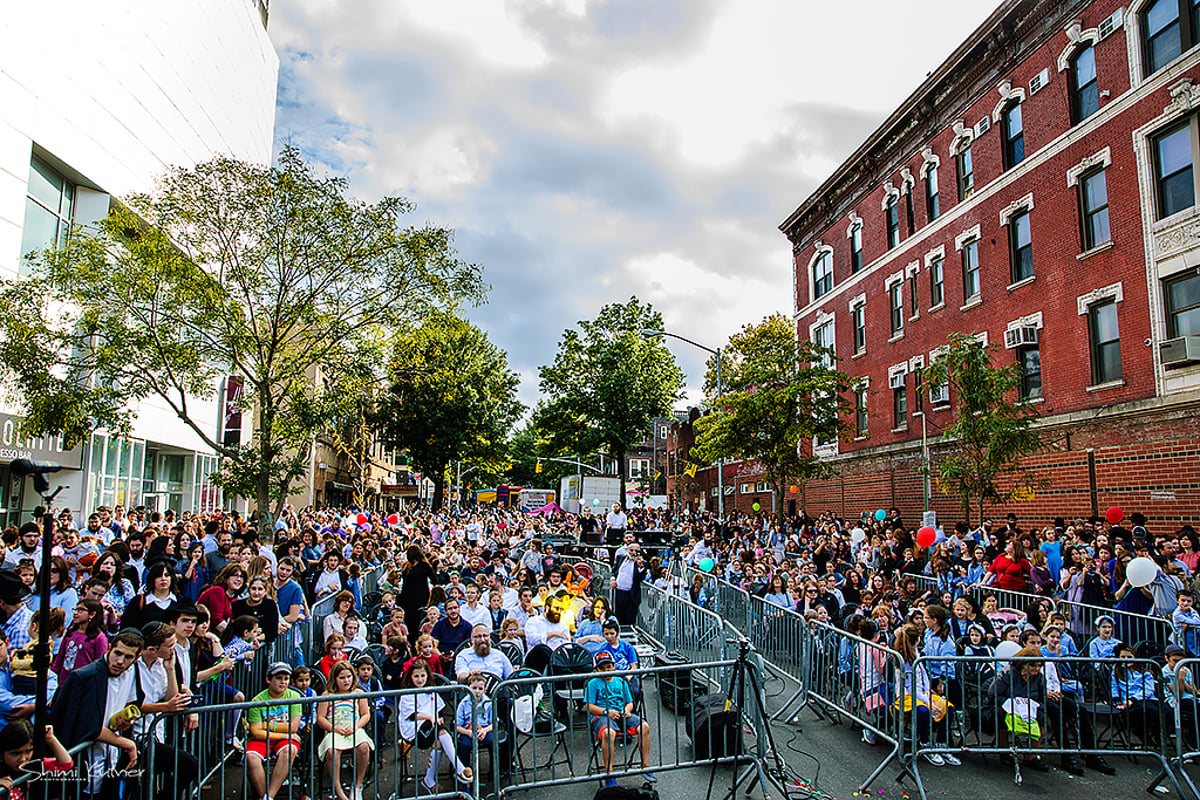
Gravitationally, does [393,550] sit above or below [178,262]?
below

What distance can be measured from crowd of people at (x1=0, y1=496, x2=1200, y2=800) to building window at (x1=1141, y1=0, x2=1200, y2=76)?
1024cm

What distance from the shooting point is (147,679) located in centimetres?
605

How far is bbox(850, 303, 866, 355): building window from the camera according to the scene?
97.5ft

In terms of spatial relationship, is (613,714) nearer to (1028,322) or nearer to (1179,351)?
(1179,351)

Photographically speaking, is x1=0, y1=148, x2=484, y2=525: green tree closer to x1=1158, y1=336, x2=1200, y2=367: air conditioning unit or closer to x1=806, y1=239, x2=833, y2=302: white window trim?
x1=1158, y1=336, x2=1200, y2=367: air conditioning unit

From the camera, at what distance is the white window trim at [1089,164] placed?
18078 millimetres

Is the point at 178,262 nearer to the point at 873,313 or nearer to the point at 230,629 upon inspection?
the point at 230,629

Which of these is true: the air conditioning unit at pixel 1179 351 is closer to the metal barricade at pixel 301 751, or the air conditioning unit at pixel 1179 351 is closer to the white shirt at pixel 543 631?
the white shirt at pixel 543 631

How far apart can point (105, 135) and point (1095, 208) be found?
25.6 m

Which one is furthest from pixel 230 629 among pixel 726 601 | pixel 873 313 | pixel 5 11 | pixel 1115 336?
pixel 873 313

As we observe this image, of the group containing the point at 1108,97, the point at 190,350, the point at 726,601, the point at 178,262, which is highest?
the point at 1108,97

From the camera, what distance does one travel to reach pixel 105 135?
21.8 meters

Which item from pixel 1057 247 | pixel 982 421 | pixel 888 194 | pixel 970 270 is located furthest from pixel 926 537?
pixel 888 194

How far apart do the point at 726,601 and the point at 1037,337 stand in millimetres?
11877
